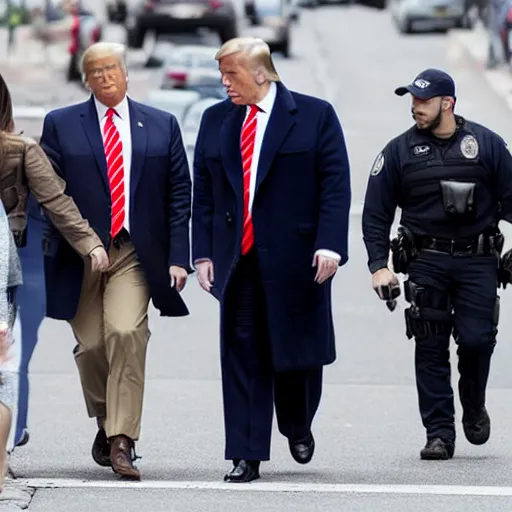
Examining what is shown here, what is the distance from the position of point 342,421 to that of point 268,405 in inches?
86.9

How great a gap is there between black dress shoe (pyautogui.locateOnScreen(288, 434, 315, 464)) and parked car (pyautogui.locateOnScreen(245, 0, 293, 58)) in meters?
34.3

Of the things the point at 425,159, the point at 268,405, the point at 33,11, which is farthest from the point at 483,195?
the point at 33,11

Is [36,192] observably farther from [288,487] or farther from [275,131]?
[288,487]

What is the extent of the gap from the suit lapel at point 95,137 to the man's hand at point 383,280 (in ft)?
4.14

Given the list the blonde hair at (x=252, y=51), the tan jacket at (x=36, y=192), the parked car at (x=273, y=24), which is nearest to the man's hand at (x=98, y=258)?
the tan jacket at (x=36, y=192)

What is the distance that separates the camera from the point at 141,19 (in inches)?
1766

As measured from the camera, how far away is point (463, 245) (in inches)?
327

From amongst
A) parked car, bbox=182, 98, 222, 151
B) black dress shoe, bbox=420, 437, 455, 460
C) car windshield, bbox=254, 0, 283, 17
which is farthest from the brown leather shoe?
car windshield, bbox=254, 0, 283, 17

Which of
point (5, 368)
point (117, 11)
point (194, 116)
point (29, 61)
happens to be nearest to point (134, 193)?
point (5, 368)

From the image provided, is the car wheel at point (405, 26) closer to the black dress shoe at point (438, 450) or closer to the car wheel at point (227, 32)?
the car wheel at point (227, 32)

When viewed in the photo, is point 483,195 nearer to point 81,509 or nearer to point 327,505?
point 327,505

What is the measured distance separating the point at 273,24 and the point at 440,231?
3808 cm

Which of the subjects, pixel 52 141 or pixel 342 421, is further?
pixel 342 421

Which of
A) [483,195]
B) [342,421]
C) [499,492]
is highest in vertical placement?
[483,195]
